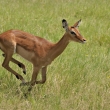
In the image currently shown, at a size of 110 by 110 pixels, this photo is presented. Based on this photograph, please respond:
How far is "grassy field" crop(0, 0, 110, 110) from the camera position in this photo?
20.4 ft

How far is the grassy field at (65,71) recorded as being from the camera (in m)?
6.21

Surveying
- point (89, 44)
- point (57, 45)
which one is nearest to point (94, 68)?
point (57, 45)

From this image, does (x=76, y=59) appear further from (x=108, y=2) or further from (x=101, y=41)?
(x=108, y=2)

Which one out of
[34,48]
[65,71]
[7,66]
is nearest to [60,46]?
[34,48]

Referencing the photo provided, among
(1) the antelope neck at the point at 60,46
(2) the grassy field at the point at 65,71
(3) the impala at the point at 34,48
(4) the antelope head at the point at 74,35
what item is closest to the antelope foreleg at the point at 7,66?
(3) the impala at the point at 34,48

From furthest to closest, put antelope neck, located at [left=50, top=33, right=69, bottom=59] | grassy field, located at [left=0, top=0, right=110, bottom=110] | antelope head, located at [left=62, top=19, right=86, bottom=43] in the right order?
antelope neck, located at [left=50, top=33, right=69, bottom=59] < antelope head, located at [left=62, top=19, right=86, bottom=43] < grassy field, located at [left=0, top=0, right=110, bottom=110]

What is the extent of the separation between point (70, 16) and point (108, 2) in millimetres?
4083

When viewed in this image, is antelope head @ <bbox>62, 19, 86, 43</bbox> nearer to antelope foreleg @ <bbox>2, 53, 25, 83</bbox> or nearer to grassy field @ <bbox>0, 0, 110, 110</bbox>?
grassy field @ <bbox>0, 0, 110, 110</bbox>

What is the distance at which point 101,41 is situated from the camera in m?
10.9

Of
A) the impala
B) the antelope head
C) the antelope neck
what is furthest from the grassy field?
the antelope head

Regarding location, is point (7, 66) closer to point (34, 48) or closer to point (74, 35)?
point (34, 48)

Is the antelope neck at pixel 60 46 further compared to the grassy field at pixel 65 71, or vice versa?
the antelope neck at pixel 60 46

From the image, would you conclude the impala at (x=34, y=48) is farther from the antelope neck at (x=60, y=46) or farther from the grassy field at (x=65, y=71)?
the grassy field at (x=65, y=71)

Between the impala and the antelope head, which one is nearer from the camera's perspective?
the antelope head
